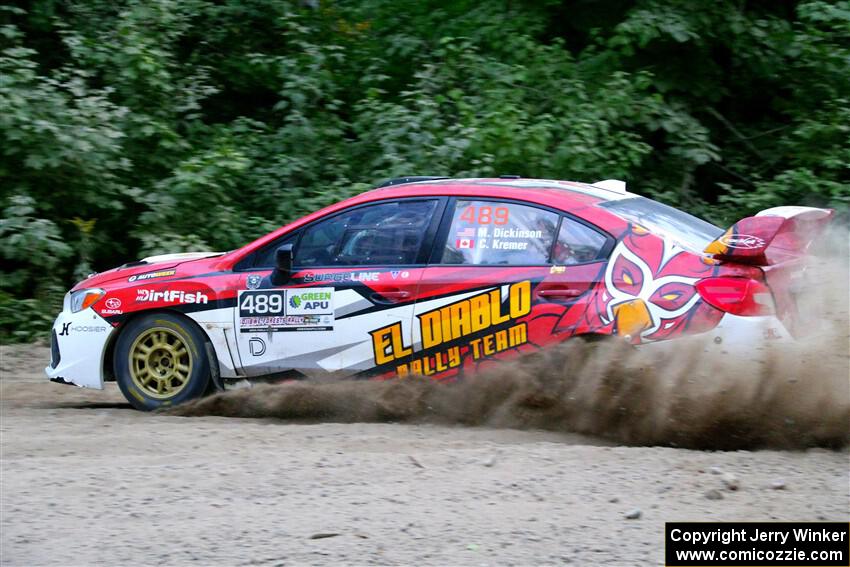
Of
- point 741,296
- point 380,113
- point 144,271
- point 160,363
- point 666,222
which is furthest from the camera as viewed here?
point 380,113

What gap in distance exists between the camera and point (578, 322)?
6.36 meters

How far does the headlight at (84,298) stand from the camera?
7.58 m

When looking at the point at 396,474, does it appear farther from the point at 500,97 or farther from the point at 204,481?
the point at 500,97

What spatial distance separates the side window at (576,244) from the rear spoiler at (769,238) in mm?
660

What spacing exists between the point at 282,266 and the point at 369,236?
60 cm

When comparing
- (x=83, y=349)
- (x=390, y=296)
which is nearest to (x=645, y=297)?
(x=390, y=296)

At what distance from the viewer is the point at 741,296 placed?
19.6 ft

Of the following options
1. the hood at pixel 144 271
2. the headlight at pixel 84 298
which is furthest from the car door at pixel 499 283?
the headlight at pixel 84 298

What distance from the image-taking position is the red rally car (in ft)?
20.0

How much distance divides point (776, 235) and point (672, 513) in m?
1.99

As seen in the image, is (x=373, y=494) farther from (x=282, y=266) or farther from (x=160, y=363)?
(x=160, y=363)

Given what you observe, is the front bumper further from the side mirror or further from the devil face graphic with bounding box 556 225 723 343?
the devil face graphic with bounding box 556 225 723 343

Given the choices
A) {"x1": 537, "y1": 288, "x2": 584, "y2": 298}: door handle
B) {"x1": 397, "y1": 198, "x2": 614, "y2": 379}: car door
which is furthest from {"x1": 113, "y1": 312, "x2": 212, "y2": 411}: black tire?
{"x1": 537, "y1": 288, "x2": 584, "y2": 298}: door handle

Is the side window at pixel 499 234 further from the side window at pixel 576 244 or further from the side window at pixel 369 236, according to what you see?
the side window at pixel 369 236
